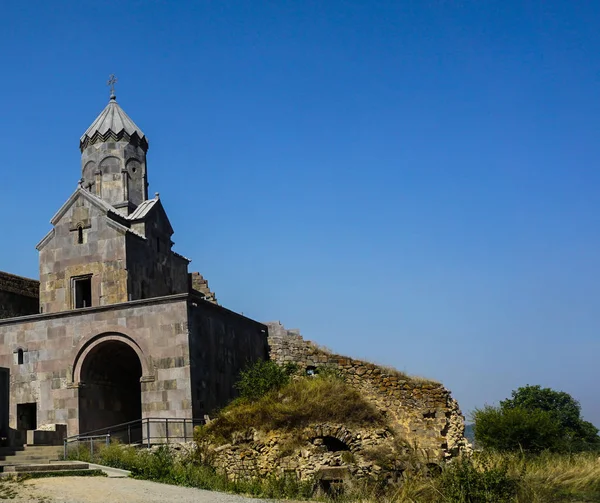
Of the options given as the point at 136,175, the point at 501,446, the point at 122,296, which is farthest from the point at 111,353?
the point at 501,446

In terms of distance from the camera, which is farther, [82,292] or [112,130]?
[112,130]

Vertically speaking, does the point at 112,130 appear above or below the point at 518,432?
above

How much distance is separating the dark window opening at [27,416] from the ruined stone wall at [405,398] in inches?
387

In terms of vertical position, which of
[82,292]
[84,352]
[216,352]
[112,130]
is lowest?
[216,352]

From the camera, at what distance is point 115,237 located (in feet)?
92.6

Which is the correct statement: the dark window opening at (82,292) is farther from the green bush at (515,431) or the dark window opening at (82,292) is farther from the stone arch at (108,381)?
the green bush at (515,431)

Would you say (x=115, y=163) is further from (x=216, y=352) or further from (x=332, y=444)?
(x=332, y=444)

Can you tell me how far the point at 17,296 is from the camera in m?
30.6

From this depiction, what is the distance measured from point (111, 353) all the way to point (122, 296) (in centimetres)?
234

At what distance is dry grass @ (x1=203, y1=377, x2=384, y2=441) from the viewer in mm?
20859

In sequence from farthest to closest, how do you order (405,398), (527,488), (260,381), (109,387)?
(109,387), (405,398), (260,381), (527,488)

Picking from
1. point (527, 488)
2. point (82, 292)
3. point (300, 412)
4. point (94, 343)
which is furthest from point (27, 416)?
point (527, 488)

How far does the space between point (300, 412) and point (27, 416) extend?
10.7 m

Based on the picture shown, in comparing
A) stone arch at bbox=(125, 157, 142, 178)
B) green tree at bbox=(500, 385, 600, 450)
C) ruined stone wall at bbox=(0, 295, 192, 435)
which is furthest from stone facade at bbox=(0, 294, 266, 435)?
green tree at bbox=(500, 385, 600, 450)
